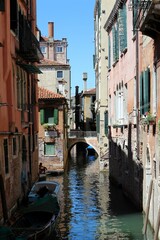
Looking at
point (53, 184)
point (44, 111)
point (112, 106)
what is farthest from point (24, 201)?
point (44, 111)

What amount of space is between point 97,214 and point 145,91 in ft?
17.4

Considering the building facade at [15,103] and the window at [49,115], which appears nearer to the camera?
the building facade at [15,103]

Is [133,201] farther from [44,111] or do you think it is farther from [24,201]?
[44,111]

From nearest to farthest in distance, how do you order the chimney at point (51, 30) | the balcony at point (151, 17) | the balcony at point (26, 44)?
the balcony at point (151, 17) → the balcony at point (26, 44) → the chimney at point (51, 30)

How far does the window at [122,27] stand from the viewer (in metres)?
19.7

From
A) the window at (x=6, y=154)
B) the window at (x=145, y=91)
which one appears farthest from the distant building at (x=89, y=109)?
the window at (x=6, y=154)

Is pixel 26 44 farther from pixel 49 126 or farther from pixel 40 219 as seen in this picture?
pixel 49 126

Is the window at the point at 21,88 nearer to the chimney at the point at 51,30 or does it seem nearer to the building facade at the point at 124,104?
the building facade at the point at 124,104

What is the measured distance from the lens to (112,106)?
24.8 m

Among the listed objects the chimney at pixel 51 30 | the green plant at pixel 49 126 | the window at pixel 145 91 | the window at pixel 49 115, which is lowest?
the green plant at pixel 49 126

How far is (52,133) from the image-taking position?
32.0 meters

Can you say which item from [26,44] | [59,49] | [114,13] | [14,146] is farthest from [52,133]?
[59,49]

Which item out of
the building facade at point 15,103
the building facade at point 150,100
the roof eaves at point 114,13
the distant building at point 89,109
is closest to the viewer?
the building facade at point 150,100

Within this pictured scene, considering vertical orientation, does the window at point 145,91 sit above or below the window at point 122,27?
below
